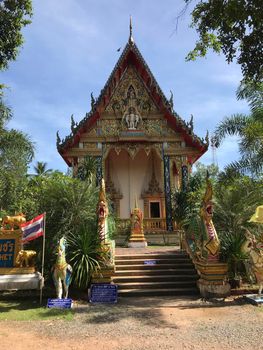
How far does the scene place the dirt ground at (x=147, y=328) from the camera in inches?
192

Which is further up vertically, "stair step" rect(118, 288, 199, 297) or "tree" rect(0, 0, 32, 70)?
"tree" rect(0, 0, 32, 70)

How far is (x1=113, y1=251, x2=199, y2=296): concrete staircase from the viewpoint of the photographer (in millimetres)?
8219

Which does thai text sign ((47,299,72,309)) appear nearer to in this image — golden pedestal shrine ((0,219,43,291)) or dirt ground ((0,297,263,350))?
dirt ground ((0,297,263,350))

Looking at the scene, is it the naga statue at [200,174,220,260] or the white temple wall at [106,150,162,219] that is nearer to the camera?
the naga statue at [200,174,220,260]

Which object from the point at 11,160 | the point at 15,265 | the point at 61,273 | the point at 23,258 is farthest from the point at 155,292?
the point at 11,160

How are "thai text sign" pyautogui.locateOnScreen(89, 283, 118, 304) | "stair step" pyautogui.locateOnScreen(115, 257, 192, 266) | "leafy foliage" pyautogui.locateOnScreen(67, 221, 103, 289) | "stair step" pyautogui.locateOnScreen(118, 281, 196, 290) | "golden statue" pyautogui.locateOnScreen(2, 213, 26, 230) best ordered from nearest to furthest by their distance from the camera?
"thai text sign" pyautogui.locateOnScreen(89, 283, 118, 304), "leafy foliage" pyautogui.locateOnScreen(67, 221, 103, 289), "golden statue" pyautogui.locateOnScreen(2, 213, 26, 230), "stair step" pyautogui.locateOnScreen(118, 281, 196, 290), "stair step" pyautogui.locateOnScreen(115, 257, 192, 266)

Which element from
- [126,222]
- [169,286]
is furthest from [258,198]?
[126,222]

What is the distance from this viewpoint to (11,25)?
308 inches

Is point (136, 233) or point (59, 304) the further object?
point (136, 233)

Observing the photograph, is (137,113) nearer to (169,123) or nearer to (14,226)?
(169,123)

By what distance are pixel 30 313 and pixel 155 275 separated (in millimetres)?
3456

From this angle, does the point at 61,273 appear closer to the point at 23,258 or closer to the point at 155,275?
the point at 23,258

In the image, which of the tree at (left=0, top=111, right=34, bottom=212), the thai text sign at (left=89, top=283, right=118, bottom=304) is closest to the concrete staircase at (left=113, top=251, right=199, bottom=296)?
the thai text sign at (left=89, top=283, right=118, bottom=304)

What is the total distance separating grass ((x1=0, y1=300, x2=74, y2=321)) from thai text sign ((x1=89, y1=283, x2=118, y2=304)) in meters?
0.92
